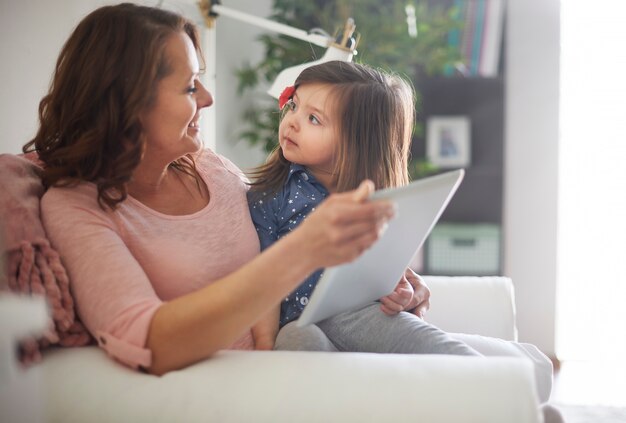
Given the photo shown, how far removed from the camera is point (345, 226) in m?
0.92

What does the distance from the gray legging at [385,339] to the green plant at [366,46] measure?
5.95 feet

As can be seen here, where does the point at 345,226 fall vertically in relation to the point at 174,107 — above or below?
below

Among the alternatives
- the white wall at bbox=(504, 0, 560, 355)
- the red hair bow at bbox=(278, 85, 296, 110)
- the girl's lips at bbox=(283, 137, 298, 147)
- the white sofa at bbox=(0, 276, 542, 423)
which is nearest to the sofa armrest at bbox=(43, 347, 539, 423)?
the white sofa at bbox=(0, 276, 542, 423)

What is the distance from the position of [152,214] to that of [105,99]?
211 millimetres

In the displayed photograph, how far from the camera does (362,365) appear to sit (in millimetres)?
1001

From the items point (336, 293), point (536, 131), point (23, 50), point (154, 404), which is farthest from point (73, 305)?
point (536, 131)

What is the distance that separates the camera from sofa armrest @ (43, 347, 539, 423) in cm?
94

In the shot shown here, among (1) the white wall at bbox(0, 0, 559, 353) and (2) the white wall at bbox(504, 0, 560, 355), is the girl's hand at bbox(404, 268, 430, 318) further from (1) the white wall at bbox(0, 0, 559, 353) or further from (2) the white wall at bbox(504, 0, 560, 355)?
(2) the white wall at bbox(504, 0, 560, 355)

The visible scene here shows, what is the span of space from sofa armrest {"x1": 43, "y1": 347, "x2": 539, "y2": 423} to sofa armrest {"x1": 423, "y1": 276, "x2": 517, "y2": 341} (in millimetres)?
766

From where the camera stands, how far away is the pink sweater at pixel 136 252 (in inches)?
41.3

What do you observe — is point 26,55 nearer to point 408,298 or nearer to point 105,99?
point 105,99

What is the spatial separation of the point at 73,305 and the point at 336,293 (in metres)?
0.41

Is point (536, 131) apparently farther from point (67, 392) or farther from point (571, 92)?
point (67, 392)

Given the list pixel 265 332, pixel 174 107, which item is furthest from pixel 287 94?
pixel 265 332
